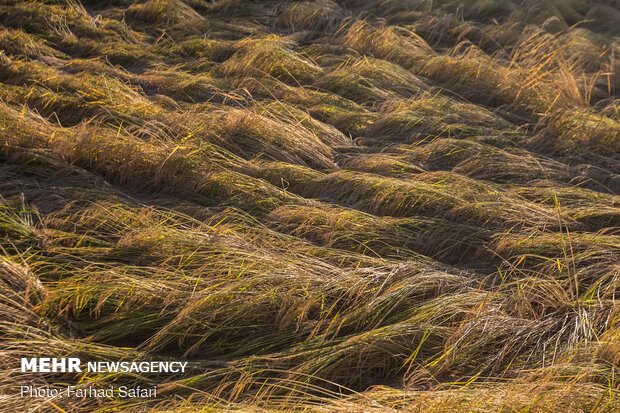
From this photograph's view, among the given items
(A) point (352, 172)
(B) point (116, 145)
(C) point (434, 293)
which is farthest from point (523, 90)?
(B) point (116, 145)

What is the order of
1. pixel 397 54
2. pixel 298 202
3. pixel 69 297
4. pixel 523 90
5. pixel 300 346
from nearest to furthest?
pixel 300 346
pixel 69 297
pixel 298 202
pixel 523 90
pixel 397 54

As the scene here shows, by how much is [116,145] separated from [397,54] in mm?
3245

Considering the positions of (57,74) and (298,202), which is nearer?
(298,202)

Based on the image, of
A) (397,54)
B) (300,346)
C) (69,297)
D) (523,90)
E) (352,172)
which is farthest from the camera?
(397,54)

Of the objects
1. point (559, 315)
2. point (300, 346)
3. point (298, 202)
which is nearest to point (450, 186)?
point (298, 202)

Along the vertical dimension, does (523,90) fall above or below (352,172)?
above

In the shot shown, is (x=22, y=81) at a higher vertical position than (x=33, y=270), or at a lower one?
higher

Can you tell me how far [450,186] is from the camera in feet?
10.8

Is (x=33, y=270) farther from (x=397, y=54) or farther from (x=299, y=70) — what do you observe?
(x=397, y=54)

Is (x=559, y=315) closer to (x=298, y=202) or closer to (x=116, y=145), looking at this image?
(x=298, y=202)

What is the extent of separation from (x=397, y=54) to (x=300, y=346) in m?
4.12

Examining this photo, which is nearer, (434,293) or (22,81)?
(434,293)

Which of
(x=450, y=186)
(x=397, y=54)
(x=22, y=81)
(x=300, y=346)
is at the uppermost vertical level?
(x=397, y=54)

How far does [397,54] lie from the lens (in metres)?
5.42
